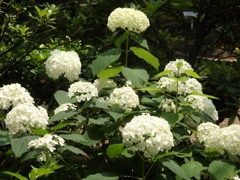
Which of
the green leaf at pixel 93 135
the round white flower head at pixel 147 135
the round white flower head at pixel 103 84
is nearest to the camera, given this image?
the round white flower head at pixel 147 135

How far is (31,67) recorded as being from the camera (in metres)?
4.28

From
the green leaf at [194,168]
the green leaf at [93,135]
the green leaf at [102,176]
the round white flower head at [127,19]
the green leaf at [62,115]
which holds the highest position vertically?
the round white flower head at [127,19]

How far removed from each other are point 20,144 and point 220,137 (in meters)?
1.04

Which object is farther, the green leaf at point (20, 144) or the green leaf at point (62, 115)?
the green leaf at point (62, 115)

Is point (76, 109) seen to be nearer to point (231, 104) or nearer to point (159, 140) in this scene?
point (159, 140)

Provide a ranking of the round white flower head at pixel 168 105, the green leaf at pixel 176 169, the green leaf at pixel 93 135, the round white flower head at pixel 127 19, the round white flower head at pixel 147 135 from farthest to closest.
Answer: the round white flower head at pixel 127 19 → the round white flower head at pixel 168 105 → the green leaf at pixel 93 135 → the green leaf at pixel 176 169 → the round white flower head at pixel 147 135

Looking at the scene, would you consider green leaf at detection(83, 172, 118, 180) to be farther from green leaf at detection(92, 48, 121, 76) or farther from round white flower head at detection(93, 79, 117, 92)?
round white flower head at detection(93, 79, 117, 92)

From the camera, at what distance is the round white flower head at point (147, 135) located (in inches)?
90.5

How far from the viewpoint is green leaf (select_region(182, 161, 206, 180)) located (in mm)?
2527

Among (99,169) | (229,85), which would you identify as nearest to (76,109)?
(99,169)

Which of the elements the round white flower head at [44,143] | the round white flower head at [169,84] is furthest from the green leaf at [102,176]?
the round white flower head at [169,84]

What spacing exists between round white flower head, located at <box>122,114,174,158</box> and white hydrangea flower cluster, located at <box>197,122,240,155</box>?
0.38 meters

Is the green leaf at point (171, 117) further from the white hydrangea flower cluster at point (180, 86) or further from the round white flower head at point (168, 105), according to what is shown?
the white hydrangea flower cluster at point (180, 86)

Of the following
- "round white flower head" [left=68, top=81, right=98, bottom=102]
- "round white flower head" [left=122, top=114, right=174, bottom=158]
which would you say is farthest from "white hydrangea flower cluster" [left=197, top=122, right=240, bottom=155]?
"round white flower head" [left=68, top=81, right=98, bottom=102]
